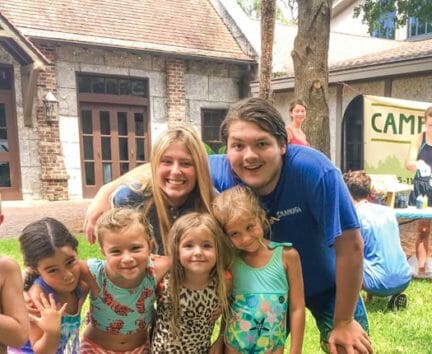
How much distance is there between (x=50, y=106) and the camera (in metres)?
10.8

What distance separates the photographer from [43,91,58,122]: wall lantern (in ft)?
35.4

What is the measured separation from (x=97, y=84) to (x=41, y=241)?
10485 millimetres

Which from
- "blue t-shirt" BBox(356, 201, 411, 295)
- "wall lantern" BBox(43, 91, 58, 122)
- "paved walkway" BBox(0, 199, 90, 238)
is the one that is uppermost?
"wall lantern" BBox(43, 91, 58, 122)

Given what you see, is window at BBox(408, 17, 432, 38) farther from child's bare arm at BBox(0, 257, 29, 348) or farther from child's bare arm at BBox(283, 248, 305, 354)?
child's bare arm at BBox(0, 257, 29, 348)

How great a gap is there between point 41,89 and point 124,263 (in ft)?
32.4

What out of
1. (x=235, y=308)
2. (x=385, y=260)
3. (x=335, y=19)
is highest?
(x=335, y=19)

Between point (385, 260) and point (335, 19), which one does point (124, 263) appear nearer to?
point (385, 260)

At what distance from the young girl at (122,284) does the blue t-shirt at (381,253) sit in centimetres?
243

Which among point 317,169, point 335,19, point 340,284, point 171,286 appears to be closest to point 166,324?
point 171,286

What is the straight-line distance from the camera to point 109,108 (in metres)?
11.9

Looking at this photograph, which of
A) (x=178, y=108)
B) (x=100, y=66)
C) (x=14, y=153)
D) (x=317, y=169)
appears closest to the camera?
(x=317, y=169)

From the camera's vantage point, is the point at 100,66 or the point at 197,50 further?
the point at 197,50

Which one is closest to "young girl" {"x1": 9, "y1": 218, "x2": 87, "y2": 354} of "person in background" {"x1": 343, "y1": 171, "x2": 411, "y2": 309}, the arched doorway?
"person in background" {"x1": 343, "y1": 171, "x2": 411, "y2": 309}

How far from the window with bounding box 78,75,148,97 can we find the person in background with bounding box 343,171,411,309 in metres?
8.87
